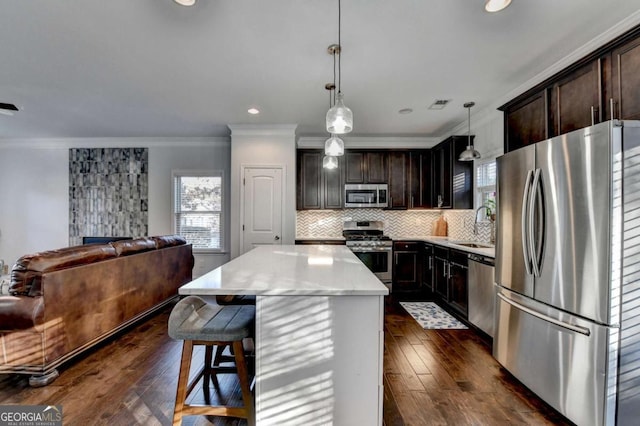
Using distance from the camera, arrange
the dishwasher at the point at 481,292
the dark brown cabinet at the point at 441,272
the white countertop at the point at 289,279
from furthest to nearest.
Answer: the dark brown cabinet at the point at 441,272, the dishwasher at the point at 481,292, the white countertop at the point at 289,279

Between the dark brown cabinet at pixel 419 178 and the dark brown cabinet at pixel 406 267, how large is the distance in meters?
0.81

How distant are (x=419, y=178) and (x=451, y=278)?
1.98 m

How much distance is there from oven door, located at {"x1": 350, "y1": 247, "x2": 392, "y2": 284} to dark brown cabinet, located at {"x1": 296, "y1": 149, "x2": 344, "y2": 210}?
0.91 m

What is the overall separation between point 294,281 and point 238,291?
308 millimetres

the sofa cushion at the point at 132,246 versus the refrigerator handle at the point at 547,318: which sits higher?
the sofa cushion at the point at 132,246

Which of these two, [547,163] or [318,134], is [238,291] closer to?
[547,163]

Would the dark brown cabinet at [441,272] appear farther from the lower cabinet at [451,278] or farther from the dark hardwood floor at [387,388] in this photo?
the dark hardwood floor at [387,388]

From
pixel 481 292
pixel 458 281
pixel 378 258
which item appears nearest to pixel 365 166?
pixel 378 258

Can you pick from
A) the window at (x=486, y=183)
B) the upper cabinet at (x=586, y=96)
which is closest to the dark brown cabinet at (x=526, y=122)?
the upper cabinet at (x=586, y=96)

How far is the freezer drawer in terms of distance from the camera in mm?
1622

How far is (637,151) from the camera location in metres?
1.58

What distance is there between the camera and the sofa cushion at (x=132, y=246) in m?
3.04

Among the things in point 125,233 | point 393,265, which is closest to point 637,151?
point 393,265

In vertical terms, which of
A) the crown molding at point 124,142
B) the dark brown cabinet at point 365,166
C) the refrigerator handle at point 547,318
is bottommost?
the refrigerator handle at point 547,318
